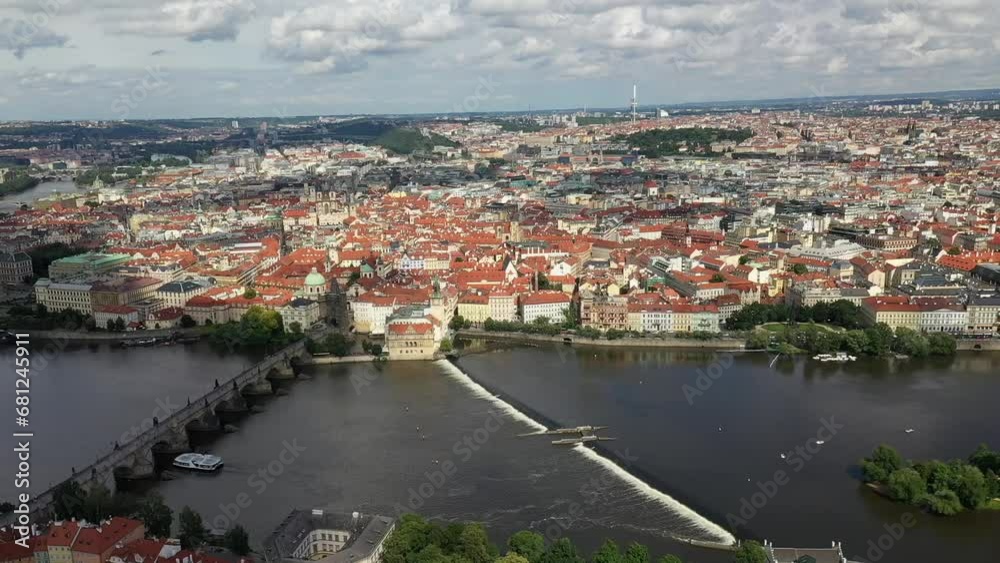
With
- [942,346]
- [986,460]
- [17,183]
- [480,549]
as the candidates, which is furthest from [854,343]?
[17,183]

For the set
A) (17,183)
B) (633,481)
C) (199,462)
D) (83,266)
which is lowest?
(633,481)

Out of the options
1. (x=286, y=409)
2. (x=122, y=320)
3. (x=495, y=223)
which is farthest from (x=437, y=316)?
(x=495, y=223)

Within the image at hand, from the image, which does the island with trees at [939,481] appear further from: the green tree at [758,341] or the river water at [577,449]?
the green tree at [758,341]

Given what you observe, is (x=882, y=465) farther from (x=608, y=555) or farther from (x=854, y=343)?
(x=854, y=343)

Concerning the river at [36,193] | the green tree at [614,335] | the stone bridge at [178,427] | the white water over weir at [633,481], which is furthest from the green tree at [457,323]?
the river at [36,193]

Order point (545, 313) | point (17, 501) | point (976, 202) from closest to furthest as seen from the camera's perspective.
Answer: point (17, 501), point (545, 313), point (976, 202)

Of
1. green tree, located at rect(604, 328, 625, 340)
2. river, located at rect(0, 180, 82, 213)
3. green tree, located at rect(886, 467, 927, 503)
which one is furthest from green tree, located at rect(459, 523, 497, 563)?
river, located at rect(0, 180, 82, 213)

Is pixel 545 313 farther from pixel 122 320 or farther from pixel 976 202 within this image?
pixel 976 202
